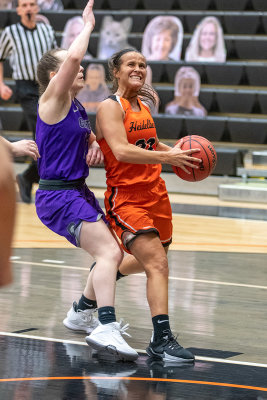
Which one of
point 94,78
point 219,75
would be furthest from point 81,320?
point 219,75

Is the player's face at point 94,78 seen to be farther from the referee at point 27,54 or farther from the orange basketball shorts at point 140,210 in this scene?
the orange basketball shorts at point 140,210

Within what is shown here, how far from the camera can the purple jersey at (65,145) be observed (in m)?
3.73

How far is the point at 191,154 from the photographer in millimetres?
3840

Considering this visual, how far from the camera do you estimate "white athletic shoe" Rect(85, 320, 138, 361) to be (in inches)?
141

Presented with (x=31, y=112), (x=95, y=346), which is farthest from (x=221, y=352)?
(x=31, y=112)

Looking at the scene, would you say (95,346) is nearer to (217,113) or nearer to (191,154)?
(191,154)

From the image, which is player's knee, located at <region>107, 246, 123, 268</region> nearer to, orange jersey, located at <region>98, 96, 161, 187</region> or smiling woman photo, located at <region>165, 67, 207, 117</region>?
orange jersey, located at <region>98, 96, 161, 187</region>

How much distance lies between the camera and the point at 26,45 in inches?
350

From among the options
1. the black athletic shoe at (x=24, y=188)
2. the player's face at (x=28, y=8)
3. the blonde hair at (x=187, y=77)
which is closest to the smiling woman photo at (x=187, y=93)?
the blonde hair at (x=187, y=77)

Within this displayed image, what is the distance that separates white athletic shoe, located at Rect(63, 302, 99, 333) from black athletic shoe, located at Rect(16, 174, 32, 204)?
470cm

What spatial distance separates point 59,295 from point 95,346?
1.36m

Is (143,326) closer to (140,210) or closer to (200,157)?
(140,210)

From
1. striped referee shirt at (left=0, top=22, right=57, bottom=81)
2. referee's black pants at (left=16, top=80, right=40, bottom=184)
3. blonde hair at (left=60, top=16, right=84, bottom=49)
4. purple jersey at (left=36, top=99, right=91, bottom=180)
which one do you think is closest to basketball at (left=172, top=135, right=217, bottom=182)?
purple jersey at (left=36, top=99, right=91, bottom=180)

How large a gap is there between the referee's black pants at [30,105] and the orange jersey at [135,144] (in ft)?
16.0
